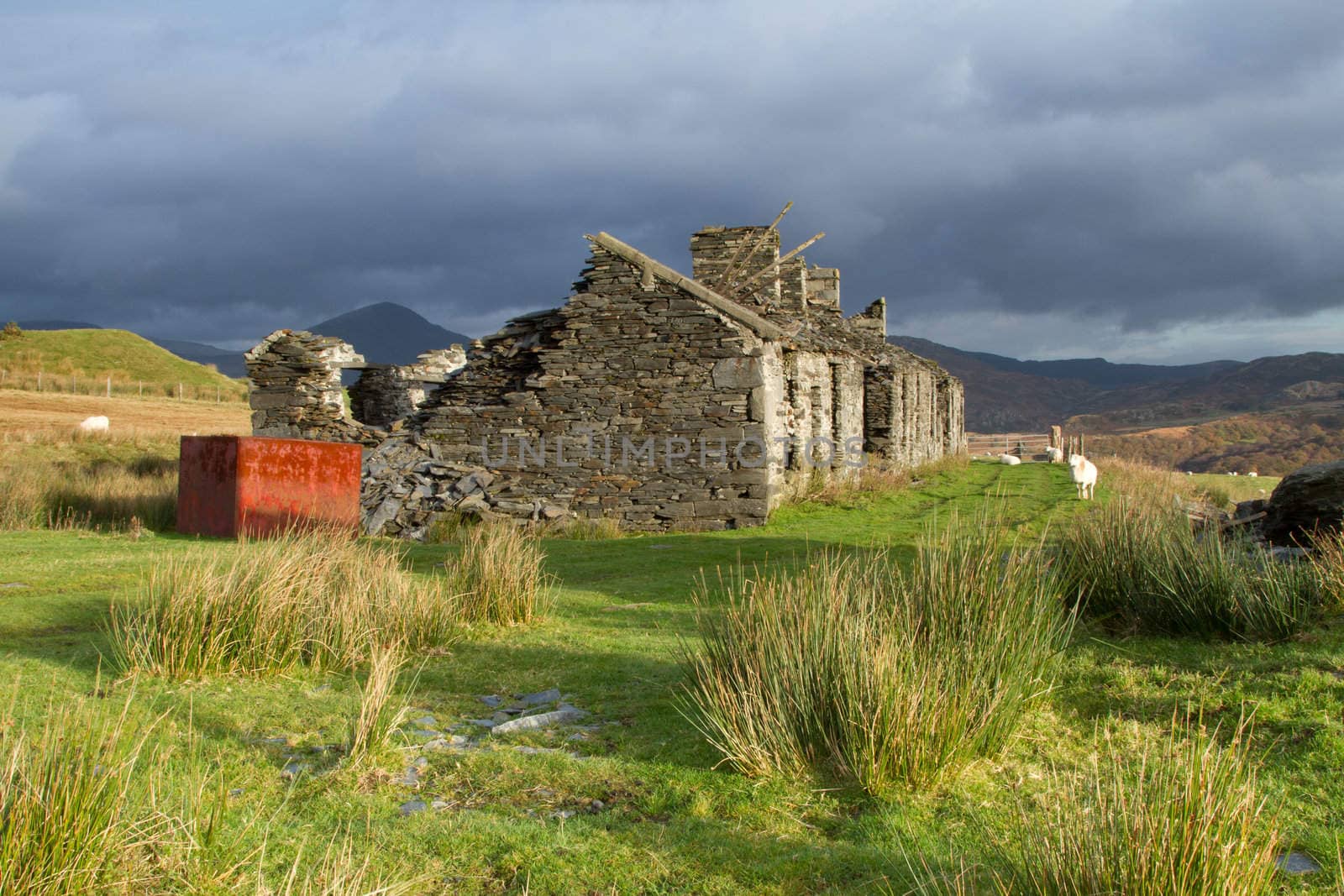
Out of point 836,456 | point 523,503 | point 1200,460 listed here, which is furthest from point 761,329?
point 1200,460

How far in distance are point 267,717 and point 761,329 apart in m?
10.9

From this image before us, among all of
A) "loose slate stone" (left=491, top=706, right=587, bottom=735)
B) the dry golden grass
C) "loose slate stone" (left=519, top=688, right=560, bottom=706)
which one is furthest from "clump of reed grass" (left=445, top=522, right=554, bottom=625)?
the dry golden grass

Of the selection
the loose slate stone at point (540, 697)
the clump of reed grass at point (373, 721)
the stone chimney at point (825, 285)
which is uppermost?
the stone chimney at point (825, 285)

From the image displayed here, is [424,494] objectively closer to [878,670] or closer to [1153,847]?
[878,670]

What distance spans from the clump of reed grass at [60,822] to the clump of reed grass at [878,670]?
8.47 ft

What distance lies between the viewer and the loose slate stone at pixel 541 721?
216 inches

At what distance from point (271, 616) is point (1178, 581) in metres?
6.42

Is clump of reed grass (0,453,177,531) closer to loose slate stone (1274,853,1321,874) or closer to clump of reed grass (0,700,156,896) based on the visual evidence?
clump of reed grass (0,700,156,896)

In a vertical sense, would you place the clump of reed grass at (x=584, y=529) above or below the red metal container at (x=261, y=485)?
below

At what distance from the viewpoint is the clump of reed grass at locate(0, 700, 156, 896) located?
120 inches

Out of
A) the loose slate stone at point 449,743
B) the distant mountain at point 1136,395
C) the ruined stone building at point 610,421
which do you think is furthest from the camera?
the distant mountain at point 1136,395

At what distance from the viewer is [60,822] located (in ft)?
10.4

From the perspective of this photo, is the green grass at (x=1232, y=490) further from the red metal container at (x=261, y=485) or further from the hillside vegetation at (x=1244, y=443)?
the hillside vegetation at (x=1244, y=443)

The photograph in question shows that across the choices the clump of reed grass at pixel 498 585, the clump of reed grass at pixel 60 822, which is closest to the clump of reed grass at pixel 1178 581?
the clump of reed grass at pixel 498 585
